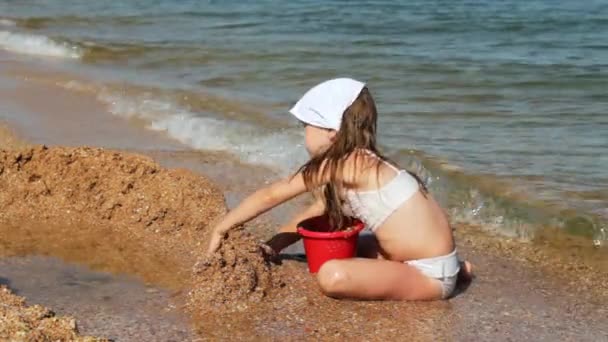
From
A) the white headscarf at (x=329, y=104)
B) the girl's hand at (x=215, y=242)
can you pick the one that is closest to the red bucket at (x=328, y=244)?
the girl's hand at (x=215, y=242)

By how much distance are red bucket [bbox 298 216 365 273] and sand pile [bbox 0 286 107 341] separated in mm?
1234

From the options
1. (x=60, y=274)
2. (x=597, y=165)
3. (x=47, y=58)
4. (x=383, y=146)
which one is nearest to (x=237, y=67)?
(x=47, y=58)

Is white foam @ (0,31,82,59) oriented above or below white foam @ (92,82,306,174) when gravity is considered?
below

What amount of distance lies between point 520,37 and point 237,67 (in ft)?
13.0

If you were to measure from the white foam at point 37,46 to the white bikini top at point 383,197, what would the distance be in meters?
8.08

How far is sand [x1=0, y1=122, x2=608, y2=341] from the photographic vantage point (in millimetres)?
3879

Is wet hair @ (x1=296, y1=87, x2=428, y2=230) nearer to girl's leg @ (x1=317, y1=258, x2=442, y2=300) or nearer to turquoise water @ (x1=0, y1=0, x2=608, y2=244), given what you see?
girl's leg @ (x1=317, y1=258, x2=442, y2=300)

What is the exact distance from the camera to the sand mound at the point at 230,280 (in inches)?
157

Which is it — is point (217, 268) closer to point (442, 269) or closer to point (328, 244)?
point (328, 244)

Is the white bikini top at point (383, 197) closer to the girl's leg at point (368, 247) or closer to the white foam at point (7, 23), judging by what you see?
the girl's leg at point (368, 247)

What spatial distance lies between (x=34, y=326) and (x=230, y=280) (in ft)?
3.18

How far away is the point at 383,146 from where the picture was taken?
22.0ft

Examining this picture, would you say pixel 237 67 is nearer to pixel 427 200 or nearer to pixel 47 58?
pixel 47 58

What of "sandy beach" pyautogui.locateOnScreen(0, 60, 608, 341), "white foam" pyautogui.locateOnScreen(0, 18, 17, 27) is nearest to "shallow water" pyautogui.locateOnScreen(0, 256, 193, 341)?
"sandy beach" pyautogui.locateOnScreen(0, 60, 608, 341)
